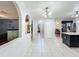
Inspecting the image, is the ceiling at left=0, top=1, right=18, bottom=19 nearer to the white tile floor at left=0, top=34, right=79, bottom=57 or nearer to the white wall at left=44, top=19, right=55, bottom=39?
the white tile floor at left=0, top=34, right=79, bottom=57

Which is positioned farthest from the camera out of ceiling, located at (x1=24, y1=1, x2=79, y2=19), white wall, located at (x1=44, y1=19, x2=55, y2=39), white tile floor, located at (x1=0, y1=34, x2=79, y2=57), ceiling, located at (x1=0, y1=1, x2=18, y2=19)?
white wall, located at (x1=44, y1=19, x2=55, y2=39)

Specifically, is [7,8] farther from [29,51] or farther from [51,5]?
[29,51]

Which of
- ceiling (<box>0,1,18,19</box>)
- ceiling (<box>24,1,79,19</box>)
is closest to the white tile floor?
ceiling (<box>24,1,79,19</box>)

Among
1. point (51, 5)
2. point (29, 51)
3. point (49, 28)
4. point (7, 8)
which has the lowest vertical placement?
point (29, 51)

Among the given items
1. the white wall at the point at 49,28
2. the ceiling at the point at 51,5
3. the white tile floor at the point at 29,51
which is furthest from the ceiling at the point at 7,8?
the white wall at the point at 49,28

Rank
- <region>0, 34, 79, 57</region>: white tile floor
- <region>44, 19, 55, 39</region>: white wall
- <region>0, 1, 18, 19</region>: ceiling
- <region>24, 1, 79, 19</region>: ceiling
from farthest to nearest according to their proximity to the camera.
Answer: <region>44, 19, 55, 39</region>: white wall, <region>0, 1, 18, 19</region>: ceiling, <region>24, 1, 79, 19</region>: ceiling, <region>0, 34, 79, 57</region>: white tile floor

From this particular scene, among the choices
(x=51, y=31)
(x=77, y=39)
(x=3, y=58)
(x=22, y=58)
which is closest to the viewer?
(x=3, y=58)

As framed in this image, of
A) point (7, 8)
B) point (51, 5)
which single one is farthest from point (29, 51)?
point (7, 8)

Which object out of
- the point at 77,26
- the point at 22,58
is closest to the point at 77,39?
the point at 22,58

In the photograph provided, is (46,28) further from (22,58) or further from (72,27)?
(22,58)

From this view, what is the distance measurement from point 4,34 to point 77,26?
32.6 feet

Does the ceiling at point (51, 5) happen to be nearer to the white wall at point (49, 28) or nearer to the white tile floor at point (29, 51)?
the white tile floor at point (29, 51)

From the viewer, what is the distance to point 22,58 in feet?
13.6

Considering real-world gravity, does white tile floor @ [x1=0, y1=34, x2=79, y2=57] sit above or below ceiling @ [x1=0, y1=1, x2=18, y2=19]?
below
